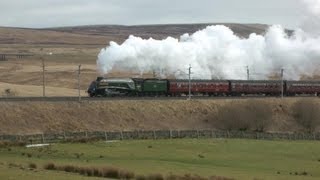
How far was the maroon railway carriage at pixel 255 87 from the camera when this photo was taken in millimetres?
122875

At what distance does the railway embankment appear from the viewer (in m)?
87.9

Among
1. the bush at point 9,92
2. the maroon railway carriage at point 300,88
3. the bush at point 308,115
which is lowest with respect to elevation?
the bush at point 308,115

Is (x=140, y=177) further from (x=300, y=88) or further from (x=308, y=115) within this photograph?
(x=300, y=88)

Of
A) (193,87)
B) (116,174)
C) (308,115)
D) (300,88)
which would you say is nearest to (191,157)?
(116,174)

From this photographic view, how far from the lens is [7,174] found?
107 ft

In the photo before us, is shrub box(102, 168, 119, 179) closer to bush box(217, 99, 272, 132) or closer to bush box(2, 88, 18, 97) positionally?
bush box(217, 99, 272, 132)

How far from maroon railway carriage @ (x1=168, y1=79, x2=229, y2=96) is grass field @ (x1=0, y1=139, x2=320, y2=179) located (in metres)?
40.1

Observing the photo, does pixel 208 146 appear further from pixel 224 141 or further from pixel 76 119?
pixel 76 119

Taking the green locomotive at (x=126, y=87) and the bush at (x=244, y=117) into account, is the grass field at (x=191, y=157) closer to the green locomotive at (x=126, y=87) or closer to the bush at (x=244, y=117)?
the bush at (x=244, y=117)

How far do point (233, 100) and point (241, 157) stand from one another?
48.6 m

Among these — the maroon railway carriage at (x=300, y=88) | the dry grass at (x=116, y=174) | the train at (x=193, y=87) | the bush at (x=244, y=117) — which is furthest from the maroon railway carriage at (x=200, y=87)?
the dry grass at (x=116, y=174)

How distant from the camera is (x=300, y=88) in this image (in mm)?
128875

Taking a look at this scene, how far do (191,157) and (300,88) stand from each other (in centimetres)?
7522

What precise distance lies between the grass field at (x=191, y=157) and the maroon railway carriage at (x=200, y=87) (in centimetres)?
4008
